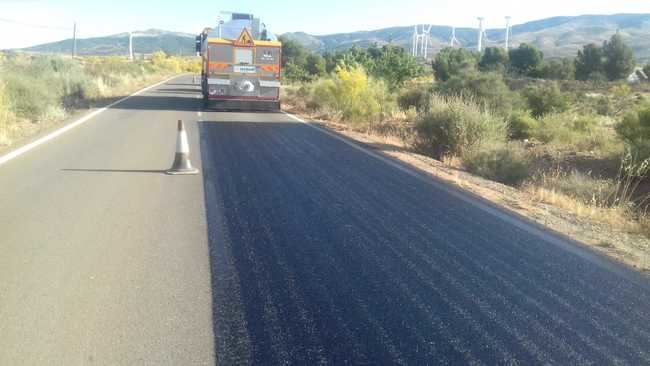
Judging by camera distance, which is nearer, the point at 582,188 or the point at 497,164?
the point at 582,188

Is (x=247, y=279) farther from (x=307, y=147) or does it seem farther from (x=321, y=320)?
(x=307, y=147)

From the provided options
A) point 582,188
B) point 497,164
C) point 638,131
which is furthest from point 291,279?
point 638,131

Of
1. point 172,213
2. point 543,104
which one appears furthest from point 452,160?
point 543,104

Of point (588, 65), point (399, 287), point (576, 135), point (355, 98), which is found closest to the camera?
point (399, 287)

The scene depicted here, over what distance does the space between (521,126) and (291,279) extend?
2283 centimetres

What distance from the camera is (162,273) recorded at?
5.51m

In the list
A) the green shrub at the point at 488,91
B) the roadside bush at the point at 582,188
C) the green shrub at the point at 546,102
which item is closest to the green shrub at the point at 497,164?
the roadside bush at the point at 582,188

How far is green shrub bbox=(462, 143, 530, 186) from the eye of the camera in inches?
563

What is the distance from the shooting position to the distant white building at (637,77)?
73.6 meters

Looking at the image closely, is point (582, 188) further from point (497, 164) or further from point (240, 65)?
point (240, 65)

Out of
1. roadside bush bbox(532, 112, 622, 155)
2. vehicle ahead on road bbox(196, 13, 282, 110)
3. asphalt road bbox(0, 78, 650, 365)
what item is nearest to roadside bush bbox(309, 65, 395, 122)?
vehicle ahead on road bbox(196, 13, 282, 110)

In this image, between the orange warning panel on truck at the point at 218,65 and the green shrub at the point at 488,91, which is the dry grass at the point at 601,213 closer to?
the green shrub at the point at 488,91

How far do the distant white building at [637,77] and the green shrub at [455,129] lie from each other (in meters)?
66.5

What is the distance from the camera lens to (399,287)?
5.25 m
